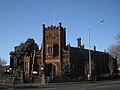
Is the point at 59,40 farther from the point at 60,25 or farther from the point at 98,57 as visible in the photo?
the point at 98,57

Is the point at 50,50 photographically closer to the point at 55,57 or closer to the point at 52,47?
the point at 52,47

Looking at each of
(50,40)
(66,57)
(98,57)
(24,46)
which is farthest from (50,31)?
(24,46)

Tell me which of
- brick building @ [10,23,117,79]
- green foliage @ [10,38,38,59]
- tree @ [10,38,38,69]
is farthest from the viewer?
green foliage @ [10,38,38,59]

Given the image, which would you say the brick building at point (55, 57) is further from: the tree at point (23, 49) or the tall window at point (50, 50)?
the tree at point (23, 49)

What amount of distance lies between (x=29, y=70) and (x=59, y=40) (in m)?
13.4

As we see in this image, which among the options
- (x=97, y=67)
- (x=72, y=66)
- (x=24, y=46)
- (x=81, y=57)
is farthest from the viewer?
(x=24, y=46)

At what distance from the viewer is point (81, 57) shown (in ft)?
266

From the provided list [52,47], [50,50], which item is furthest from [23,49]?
[52,47]

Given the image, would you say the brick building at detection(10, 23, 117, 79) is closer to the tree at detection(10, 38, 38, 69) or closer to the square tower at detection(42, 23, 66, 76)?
the square tower at detection(42, 23, 66, 76)

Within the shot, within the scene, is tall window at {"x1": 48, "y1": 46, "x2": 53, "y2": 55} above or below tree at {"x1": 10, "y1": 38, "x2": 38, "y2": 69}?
below

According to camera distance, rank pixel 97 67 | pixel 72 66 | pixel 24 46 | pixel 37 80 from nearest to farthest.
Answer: pixel 37 80 → pixel 72 66 → pixel 97 67 → pixel 24 46

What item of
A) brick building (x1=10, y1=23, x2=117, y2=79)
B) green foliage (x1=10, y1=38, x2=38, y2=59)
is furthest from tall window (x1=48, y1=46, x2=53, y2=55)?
green foliage (x1=10, y1=38, x2=38, y2=59)

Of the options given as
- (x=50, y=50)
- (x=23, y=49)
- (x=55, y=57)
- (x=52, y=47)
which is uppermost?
(x=23, y=49)

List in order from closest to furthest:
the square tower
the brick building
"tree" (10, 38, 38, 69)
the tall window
Result: 1. the brick building
2. the square tower
3. the tall window
4. "tree" (10, 38, 38, 69)
